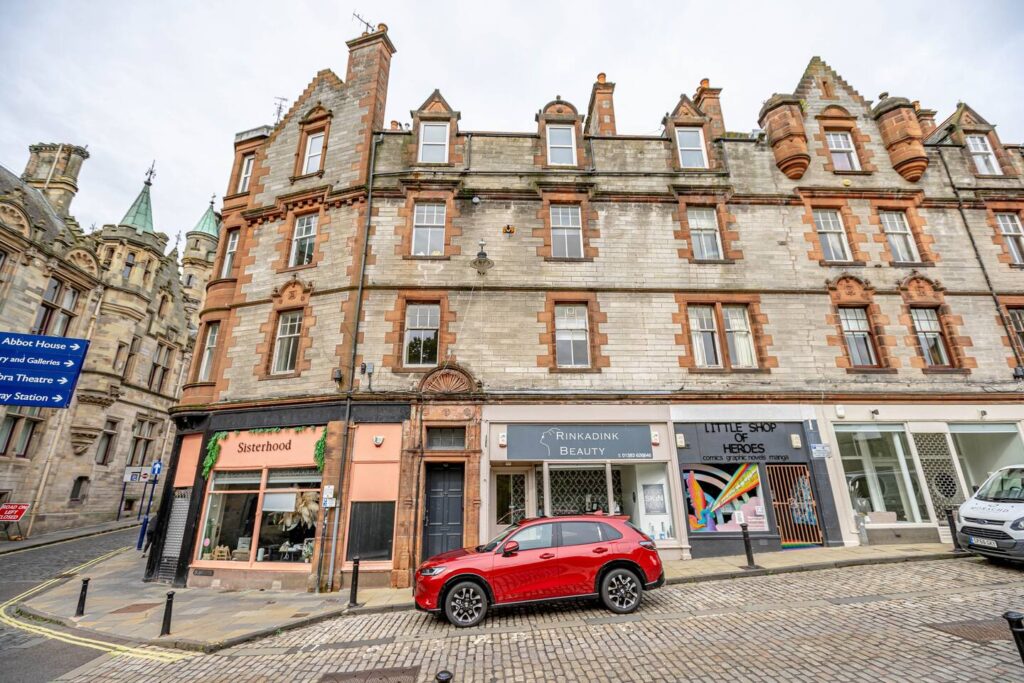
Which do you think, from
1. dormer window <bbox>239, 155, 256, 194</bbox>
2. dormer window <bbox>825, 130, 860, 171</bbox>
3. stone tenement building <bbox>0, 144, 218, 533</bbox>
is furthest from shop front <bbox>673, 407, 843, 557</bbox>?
stone tenement building <bbox>0, 144, 218, 533</bbox>

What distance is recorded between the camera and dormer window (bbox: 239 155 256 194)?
16.8 m

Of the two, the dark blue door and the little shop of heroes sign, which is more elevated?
the little shop of heroes sign

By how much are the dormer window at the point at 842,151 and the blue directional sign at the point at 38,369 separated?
23.5 m

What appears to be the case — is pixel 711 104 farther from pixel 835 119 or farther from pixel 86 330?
pixel 86 330

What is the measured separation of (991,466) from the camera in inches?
551

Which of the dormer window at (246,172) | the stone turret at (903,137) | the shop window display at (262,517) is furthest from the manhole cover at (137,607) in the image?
the stone turret at (903,137)

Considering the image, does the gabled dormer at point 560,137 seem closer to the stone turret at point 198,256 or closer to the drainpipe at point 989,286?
the drainpipe at point 989,286

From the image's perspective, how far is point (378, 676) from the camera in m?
6.15

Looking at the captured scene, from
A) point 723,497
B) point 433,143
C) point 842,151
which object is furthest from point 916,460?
point 433,143

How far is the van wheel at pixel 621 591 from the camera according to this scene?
8.09 meters

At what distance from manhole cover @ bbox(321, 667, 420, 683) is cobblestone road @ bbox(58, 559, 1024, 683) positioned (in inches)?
3.5

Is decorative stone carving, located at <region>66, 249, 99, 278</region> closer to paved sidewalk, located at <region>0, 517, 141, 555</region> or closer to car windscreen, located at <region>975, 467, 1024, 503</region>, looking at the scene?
paved sidewalk, located at <region>0, 517, 141, 555</region>

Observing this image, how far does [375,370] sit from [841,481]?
14.1 metres

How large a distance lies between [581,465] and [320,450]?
7.36m
